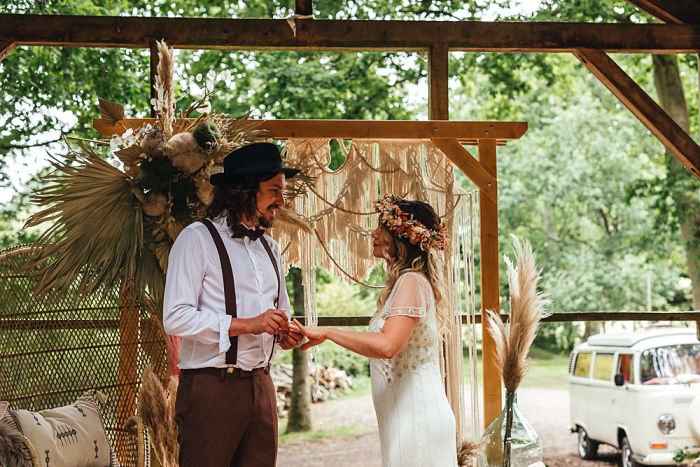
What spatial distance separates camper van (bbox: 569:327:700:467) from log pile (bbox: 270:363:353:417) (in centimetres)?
416

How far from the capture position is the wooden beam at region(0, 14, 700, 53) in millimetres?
4328

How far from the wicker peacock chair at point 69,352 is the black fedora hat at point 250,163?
1.20m

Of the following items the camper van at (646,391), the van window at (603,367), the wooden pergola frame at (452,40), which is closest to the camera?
the wooden pergola frame at (452,40)

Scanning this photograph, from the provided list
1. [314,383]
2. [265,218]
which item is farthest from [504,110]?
[265,218]

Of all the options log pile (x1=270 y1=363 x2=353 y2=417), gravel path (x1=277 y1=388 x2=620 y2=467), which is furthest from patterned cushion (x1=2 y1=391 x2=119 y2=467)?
log pile (x1=270 y1=363 x2=353 y2=417)

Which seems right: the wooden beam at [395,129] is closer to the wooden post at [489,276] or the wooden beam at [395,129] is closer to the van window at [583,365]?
the wooden post at [489,276]

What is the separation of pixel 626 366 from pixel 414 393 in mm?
5787

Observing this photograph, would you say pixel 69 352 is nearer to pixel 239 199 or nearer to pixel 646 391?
pixel 239 199

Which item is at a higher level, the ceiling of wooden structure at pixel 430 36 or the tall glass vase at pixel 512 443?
the ceiling of wooden structure at pixel 430 36

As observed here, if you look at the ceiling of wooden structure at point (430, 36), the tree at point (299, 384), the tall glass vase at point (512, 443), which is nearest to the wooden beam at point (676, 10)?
the ceiling of wooden structure at point (430, 36)

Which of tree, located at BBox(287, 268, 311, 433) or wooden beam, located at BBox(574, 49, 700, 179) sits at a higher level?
wooden beam, located at BBox(574, 49, 700, 179)

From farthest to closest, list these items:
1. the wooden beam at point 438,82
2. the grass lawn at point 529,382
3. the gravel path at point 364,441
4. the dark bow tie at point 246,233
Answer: the grass lawn at point 529,382, the gravel path at point 364,441, the wooden beam at point 438,82, the dark bow tie at point 246,233

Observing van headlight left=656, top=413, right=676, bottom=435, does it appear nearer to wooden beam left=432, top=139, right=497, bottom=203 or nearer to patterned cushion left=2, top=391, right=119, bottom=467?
wooden beam left=432, top=139, right=497, bottom=203

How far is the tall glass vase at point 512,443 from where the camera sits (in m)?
3.27
